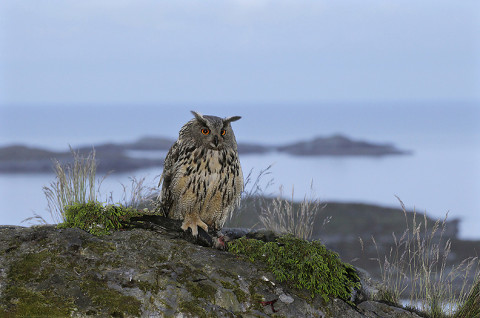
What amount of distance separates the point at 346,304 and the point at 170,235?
186 centimetres

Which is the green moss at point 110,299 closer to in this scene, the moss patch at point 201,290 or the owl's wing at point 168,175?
the moss patch at point 201,290

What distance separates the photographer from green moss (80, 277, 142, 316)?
3.86 metres

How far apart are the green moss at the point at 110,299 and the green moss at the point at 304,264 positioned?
1230 mm

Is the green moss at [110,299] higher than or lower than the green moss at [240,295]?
higher

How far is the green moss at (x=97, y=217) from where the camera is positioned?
5062mm

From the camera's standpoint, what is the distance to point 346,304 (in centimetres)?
455

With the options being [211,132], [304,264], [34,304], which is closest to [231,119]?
[211,132]

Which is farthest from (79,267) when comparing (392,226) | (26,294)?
(392,226)

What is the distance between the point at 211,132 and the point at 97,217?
1535 millimetres

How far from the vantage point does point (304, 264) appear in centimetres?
459

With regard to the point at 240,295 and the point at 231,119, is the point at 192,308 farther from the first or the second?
the point at 231,119

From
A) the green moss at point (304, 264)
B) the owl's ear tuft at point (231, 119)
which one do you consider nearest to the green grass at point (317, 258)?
the green moss at point (304, 264)

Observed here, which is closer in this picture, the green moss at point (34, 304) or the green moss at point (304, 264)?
the green moss at point (34, 304)

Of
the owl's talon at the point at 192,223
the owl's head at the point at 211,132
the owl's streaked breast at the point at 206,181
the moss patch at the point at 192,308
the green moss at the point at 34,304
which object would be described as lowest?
the moss patch at the point at 192,308
